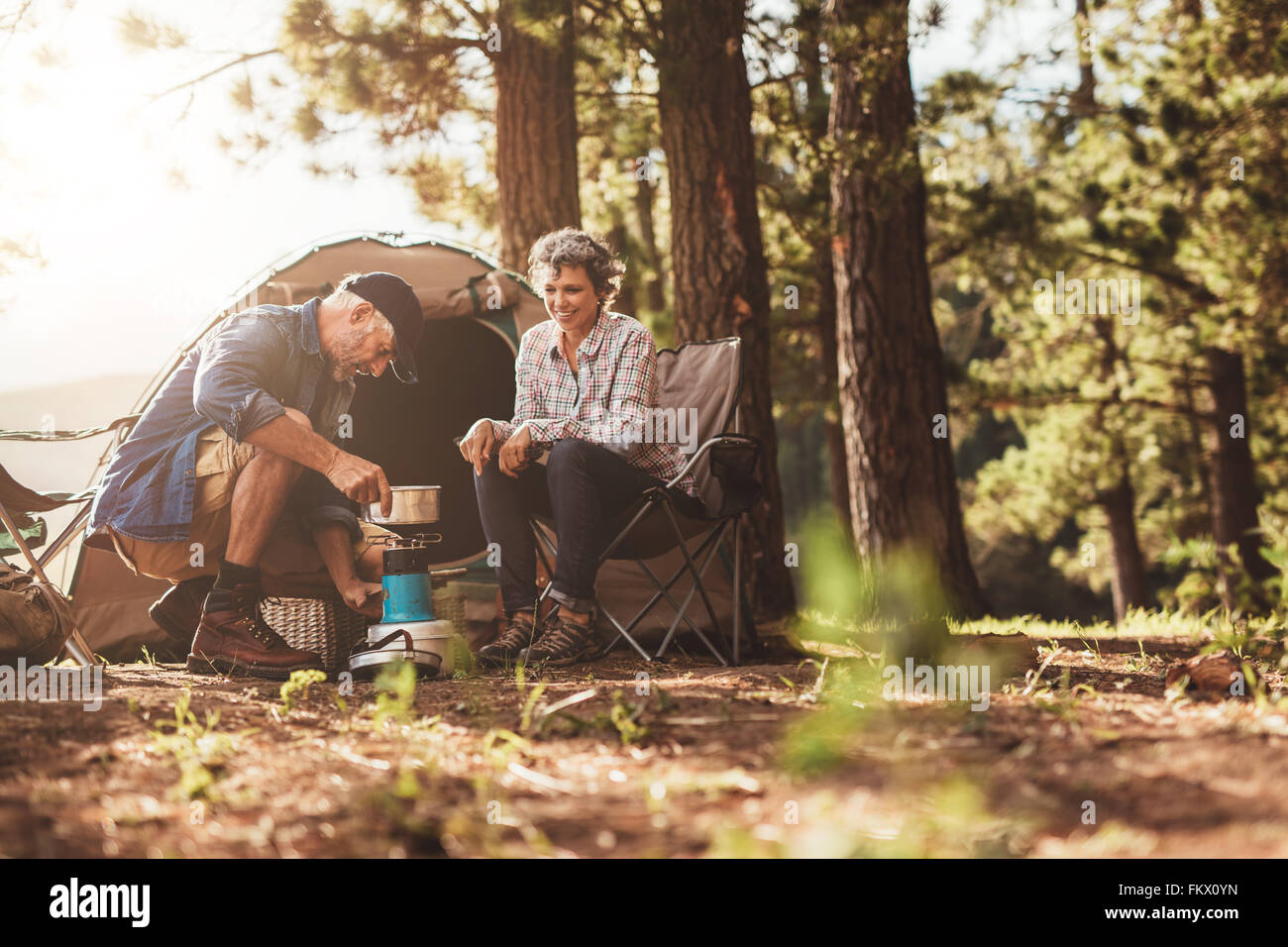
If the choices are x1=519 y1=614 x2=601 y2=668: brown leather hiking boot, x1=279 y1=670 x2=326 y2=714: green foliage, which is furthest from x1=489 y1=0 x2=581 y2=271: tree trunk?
x1=279 y1=670 x2=326 y2=714: green foliage

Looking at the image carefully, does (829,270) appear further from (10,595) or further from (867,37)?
(10,595)

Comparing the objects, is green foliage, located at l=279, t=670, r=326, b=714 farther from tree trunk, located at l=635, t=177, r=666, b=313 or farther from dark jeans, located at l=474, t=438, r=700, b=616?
tree trunk, located at l=635, t=177, r=666, b=313

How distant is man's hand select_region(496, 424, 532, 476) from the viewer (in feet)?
9.62

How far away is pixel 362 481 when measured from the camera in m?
2.62

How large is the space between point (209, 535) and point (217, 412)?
38 cm

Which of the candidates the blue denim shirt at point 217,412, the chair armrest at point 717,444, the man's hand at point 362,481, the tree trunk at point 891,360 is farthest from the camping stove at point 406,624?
the tree trunk at point 891,360

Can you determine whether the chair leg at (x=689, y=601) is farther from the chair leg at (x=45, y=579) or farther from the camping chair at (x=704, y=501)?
the chair leg at (x=45, y=579)

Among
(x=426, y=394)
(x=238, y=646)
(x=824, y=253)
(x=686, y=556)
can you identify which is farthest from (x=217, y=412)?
(x=824, y=253)

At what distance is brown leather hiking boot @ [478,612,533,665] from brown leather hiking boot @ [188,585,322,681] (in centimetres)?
45

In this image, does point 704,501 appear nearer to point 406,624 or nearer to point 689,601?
point 689,601

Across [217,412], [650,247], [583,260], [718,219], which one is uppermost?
[650,247]
